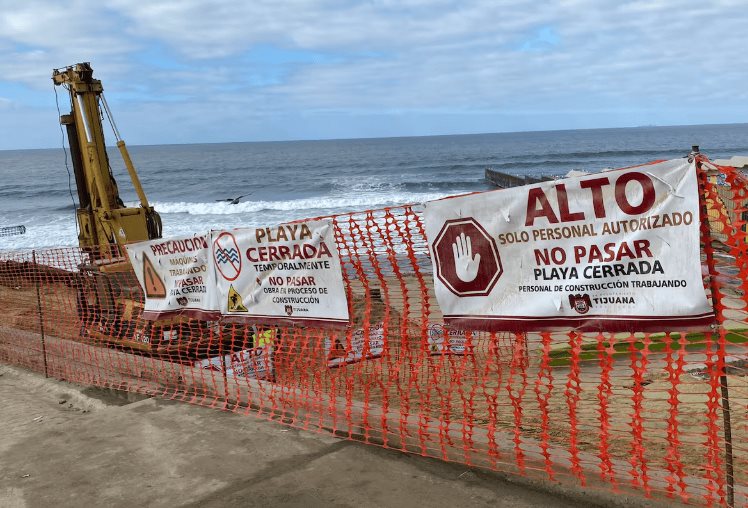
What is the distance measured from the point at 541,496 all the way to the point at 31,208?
56.3 meters

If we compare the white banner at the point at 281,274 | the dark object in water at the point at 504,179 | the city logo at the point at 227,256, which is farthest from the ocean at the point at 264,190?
the white banner at the point at 281,274

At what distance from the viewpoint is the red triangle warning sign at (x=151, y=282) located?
22.4 feet

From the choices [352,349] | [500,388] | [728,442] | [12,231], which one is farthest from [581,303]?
[12,231]

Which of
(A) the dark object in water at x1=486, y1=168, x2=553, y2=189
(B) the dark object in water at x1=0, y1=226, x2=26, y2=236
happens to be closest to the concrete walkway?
(B) the dark object in water at x1=0, y1=226, x2=26, y2=236

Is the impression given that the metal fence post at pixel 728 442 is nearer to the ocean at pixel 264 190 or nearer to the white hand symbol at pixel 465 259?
the white hand symbol at pixel 465 259

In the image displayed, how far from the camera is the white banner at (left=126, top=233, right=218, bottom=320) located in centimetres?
618

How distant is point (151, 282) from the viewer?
6.98 metres

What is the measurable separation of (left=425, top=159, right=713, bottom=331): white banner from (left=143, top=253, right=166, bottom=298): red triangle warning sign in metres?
3.59

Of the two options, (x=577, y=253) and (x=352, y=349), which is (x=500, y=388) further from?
(x=352, y=349)

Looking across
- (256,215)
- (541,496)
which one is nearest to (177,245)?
(541,496)

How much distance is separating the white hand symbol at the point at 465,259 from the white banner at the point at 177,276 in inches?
108

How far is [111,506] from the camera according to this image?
4.13m

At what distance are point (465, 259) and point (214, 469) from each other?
89.1 inches

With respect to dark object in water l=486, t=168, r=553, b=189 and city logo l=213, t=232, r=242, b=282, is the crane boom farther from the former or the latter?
dark object in water l=486, t=168, r=553, b=189
